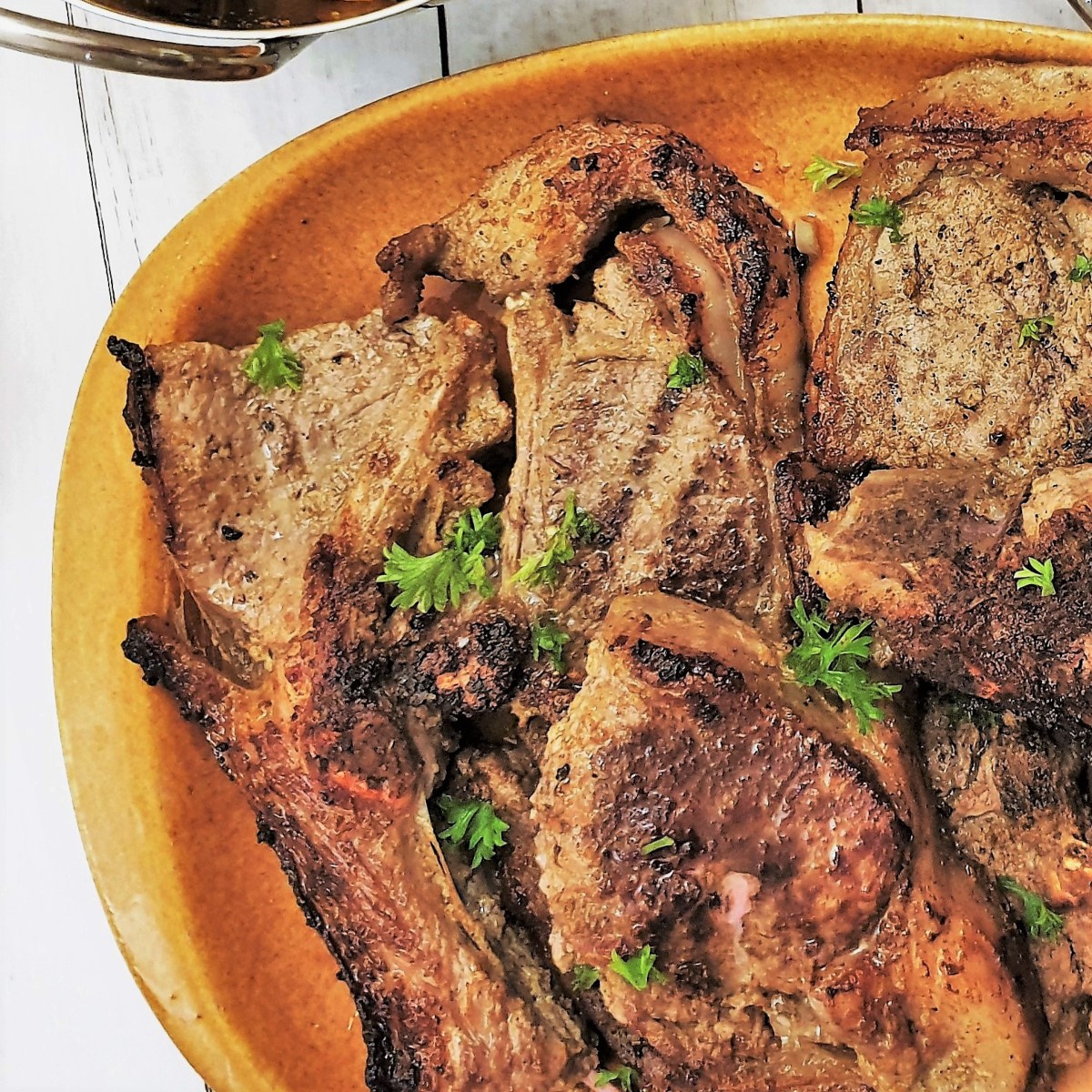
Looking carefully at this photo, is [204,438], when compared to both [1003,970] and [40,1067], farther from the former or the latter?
[40,1067]

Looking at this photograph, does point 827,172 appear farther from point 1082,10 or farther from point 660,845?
point 660,845

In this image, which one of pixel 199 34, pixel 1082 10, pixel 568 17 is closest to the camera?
pixel 199 34

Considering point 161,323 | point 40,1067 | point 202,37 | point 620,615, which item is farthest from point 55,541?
point 40,1067

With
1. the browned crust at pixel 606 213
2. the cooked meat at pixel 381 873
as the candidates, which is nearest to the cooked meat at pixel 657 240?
the browned crust at pixel 606 213

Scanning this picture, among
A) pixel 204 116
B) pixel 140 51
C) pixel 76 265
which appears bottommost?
pixel 76 265

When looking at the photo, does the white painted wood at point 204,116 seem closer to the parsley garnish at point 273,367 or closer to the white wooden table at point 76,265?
the white wooden table at point 76,265

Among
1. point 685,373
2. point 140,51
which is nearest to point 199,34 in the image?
point 140,51

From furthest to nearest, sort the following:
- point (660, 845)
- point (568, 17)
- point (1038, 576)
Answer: point (568, 17) < point (660, 845) < point (1038, 576)
